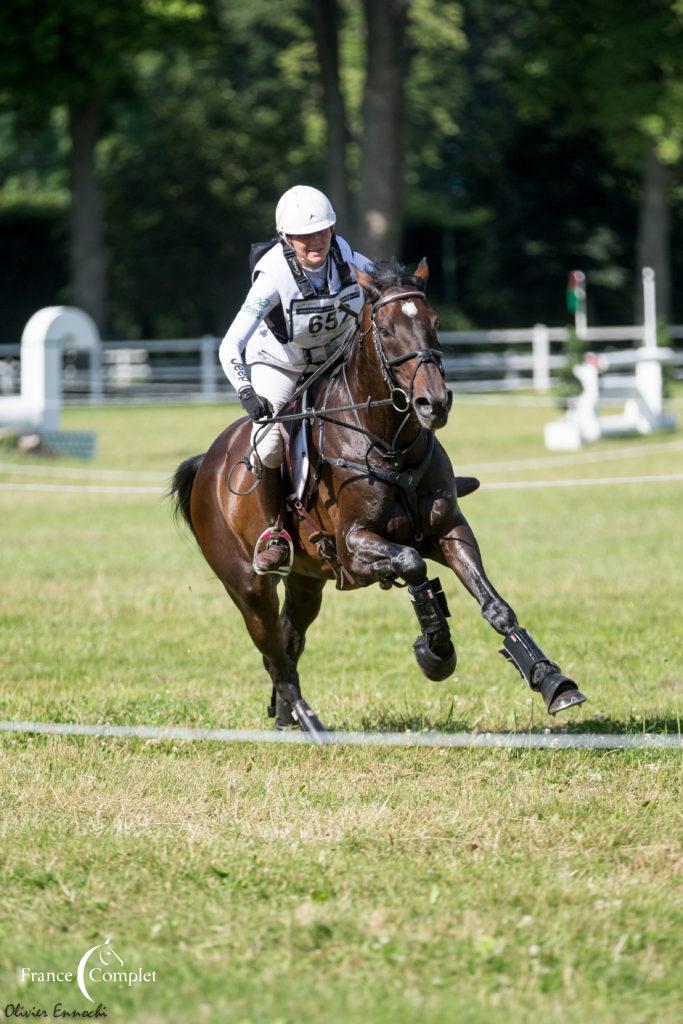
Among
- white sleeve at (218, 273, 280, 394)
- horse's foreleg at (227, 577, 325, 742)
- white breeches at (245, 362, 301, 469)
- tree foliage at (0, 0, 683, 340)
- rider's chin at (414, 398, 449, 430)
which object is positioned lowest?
horse's foreleg at (227, 577, 325, 742)

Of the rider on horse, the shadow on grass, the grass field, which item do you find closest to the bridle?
the rider on horse

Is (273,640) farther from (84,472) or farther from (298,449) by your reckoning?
(84,472)

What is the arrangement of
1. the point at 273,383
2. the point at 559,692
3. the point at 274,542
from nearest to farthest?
1. the point at 559,692
2. the point at 274,542
3. the point at 273,383

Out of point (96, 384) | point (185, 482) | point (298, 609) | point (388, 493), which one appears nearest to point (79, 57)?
point (96, 384)

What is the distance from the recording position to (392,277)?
6887 millimetres

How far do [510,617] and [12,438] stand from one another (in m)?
18.5

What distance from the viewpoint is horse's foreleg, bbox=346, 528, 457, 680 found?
6.81m

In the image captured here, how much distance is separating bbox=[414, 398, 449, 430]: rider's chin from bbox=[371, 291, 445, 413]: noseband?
12 cm

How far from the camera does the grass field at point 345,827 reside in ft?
14.4

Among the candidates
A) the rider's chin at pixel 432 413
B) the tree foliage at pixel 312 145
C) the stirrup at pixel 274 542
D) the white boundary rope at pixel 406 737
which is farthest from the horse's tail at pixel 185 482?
the tree foliage at pixel 312 145

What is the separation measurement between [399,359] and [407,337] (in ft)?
0.34

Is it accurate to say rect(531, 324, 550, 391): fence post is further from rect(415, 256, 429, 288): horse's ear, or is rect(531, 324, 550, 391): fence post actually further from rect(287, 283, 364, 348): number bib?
rect(415, 256, 429, 288): horse's ear

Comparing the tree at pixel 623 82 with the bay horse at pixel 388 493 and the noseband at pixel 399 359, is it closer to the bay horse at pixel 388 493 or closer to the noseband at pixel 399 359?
the bay horse at pixel 388 493

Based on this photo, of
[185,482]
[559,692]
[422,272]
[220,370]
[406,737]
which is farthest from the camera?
[220,370]
